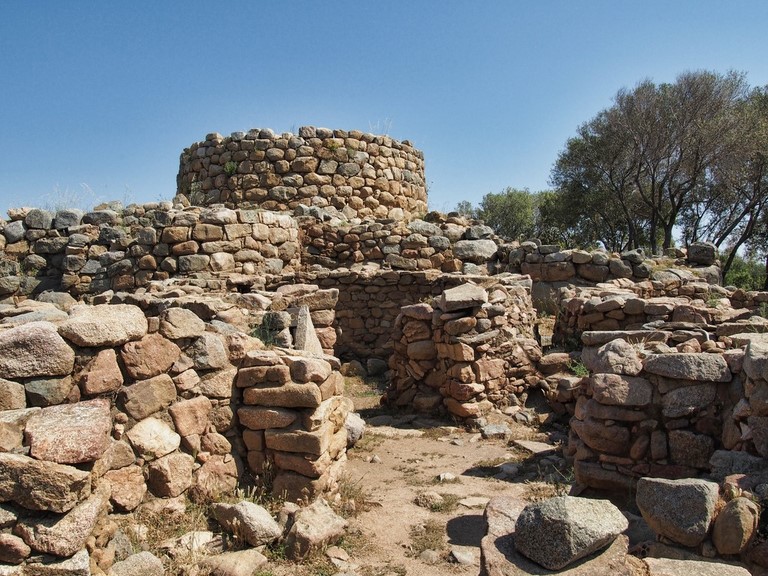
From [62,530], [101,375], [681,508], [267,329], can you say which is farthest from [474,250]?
[62,530]

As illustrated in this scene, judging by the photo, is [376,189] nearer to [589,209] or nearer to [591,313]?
[591,313]

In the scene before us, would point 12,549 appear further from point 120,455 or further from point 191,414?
point 191,414

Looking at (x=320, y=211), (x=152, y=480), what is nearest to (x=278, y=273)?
(x=320, y=211)

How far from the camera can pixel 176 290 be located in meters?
8.49

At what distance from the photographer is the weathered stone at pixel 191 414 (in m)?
4.19

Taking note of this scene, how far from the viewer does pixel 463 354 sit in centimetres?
793

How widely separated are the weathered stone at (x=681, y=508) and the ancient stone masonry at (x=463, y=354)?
4534 mm

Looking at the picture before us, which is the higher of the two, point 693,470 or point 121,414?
point 121,414

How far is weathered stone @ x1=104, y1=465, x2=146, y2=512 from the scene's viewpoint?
3680 millimetres

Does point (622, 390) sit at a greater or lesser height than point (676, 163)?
lesser

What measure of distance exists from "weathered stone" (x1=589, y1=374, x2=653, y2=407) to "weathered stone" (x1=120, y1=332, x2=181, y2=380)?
3255mm

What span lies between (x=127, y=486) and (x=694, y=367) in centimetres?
404

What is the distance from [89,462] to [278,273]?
869 cm

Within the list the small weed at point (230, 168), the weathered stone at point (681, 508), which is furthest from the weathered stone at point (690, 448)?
the small weed at point (230, 168)
